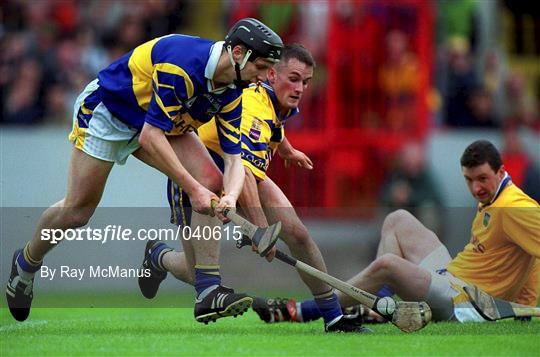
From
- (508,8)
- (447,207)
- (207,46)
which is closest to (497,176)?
(207,46)

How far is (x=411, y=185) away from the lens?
39.6 ft

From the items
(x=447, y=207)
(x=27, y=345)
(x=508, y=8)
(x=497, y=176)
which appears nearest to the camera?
(x=27, y=345)

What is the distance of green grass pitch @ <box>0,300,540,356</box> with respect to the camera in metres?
6.49

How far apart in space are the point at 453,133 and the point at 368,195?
1013mm

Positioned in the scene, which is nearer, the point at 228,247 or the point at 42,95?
the point at 228,247

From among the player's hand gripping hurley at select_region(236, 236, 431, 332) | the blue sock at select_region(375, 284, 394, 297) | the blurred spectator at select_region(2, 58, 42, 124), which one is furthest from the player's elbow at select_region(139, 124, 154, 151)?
the blurred spectator at select_region(2, 58, 42, 124)

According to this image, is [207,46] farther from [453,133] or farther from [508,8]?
[508,8]

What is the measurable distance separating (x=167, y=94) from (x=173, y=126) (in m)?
0.30

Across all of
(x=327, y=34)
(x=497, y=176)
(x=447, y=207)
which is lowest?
(x=447, y=207)

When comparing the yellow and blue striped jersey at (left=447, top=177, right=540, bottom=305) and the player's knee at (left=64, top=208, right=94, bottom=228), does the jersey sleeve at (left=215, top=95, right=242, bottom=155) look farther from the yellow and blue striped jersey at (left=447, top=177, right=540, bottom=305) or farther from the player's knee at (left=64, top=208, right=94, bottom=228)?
the yellow and blue striped jersey at (left=447, top=177, right=540, bottom=305)

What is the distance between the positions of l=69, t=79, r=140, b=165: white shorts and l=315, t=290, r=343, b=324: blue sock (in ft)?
4.58

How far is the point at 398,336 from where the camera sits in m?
7.18

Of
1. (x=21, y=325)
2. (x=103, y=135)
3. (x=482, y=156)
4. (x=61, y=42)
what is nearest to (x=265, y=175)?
(x=103, y=135)

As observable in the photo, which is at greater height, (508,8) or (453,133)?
(508,8)
